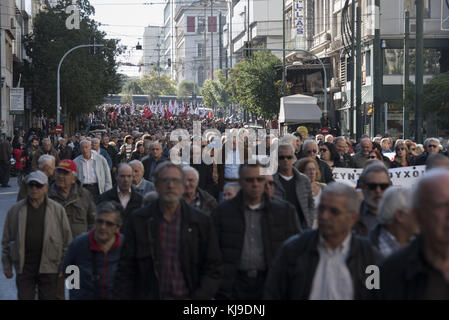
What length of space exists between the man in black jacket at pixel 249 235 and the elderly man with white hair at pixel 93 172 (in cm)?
658

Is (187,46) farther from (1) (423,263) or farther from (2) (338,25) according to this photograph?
(1) (423,263)

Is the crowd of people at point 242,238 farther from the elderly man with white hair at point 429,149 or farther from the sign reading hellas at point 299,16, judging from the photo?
the sign reading hellas at point 299,16

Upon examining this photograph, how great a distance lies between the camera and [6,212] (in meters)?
19.8

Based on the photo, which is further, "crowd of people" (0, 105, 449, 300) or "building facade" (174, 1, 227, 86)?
"building facade" (174, 1, 227, 86)

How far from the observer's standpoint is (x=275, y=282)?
4.89m

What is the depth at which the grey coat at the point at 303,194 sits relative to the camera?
8.46m

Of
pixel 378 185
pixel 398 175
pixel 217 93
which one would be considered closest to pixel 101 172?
pixel 398 175

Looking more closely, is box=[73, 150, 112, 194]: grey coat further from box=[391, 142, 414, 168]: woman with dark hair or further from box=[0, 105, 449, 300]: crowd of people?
box=[391, 142, 414, 168]: woman with dark hair

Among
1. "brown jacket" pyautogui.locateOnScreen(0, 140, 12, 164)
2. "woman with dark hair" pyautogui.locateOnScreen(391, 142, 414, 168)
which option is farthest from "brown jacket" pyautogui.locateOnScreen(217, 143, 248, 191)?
"brown jacket" pyautogui.locateOnScreen(0, 140, 12, 164)

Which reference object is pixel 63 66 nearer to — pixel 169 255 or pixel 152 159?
pixel 152 159

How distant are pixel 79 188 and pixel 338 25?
49.7 meters

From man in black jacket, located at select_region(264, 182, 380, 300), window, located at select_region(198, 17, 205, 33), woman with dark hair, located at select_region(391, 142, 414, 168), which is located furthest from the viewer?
window, located at select_region(198, 17, 205, 33)

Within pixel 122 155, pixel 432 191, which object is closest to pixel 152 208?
pixel 432 191

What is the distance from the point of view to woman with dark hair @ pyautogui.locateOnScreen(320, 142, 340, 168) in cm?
1365
